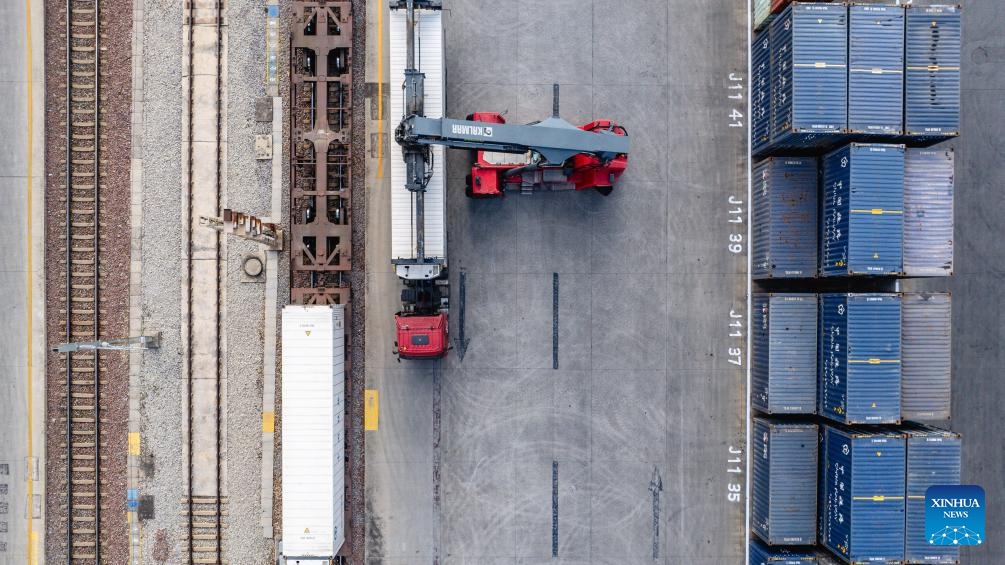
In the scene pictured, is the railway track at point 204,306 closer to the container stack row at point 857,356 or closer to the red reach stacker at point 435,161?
the red reach stacker at point 435,161

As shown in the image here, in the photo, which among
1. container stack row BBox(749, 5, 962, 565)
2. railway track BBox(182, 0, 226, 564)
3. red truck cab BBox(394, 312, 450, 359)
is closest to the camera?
container stack row BBox(749, 5, 962, 565)

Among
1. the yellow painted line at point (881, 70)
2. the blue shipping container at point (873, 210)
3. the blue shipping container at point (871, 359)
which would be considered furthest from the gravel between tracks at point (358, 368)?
the yellow painted line at point (881, 70)

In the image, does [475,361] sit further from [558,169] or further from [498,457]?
[558,169]

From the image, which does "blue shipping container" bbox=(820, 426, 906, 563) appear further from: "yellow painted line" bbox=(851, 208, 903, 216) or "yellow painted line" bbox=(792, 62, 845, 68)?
"yellow painted line" bbox=(792, 62, 845, 68)

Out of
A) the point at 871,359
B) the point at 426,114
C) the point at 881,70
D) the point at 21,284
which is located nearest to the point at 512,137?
the point at 426,114

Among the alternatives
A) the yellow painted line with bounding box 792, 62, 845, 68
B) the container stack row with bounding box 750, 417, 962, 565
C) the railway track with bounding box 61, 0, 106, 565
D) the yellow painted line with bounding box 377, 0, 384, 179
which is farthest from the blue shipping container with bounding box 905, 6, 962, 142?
the railway track with bounding box 61, 0, 106, 565

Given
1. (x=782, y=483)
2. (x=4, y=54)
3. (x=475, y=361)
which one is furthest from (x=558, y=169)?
(x=4, y=54)
